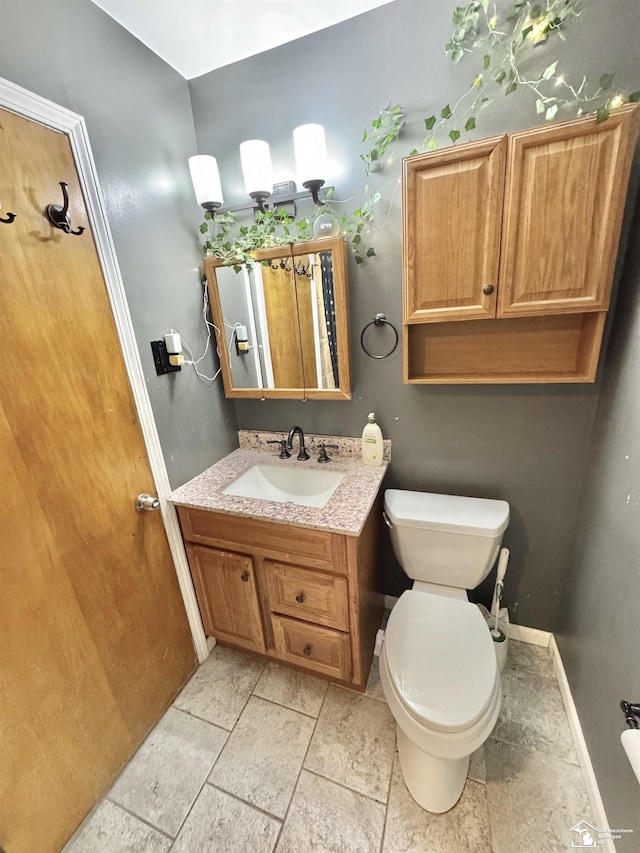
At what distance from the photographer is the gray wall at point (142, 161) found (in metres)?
0.89

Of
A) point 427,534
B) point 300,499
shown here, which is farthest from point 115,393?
point 427,534

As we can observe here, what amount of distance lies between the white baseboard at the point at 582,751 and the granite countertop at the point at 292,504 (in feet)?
3.49

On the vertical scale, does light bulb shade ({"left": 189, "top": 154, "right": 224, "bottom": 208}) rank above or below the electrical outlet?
above

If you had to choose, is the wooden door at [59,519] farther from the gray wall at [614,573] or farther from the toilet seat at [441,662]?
the gray wall at [614,573]

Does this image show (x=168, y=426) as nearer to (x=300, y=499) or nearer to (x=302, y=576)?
(x=300, y=499)

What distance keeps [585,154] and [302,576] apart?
156 centimetres

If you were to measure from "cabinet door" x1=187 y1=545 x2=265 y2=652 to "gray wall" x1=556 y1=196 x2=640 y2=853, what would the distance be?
118 cm

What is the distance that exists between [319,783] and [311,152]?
7.18 feet

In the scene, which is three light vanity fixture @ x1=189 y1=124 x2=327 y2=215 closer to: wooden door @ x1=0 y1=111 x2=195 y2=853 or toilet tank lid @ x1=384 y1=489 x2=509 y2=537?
wooden door @ x1=0 y1=111 x2=195 y2=853

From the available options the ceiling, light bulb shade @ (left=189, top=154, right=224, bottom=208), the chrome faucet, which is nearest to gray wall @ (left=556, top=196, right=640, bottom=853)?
the chrome faucet

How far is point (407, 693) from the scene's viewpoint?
3.16 feet

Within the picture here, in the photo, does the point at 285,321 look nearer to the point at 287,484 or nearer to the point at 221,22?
the point at 287,484

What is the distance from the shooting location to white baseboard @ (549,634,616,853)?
0.97 m

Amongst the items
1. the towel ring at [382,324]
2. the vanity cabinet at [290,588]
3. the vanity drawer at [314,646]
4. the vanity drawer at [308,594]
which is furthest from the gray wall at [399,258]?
the vanity drawer at [314,646]
